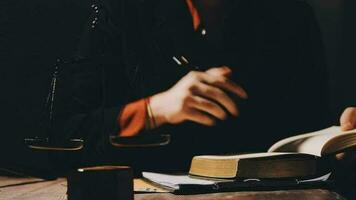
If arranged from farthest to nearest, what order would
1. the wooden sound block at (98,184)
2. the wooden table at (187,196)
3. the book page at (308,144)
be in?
the book page at (308,144), the wooden table at (187,196), the wooden sound block at (98,184)

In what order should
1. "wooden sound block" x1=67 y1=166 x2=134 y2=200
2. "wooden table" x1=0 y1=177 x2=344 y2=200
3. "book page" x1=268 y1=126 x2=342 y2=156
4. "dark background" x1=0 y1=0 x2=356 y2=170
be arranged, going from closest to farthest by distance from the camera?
"wooden sound block" x1=67 y1=166 x2=134 y2=200
"wooden table" x1=0 y1=177 x2=344 y2=200
"book page" x1=268 y1=126 x2=342 y2=156
"dark background" x1=0 y1=0 x2=356 y2=170

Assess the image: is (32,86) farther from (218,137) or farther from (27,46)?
(218,137)

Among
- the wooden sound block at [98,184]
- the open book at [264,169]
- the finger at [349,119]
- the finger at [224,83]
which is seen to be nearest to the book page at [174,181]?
the open book at [264,169]

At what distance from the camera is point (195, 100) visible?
1493 millimetres

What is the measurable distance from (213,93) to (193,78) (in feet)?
0.24

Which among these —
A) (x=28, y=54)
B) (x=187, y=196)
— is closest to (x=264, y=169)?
(x=187, y=196)

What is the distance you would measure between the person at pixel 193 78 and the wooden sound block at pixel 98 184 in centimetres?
75

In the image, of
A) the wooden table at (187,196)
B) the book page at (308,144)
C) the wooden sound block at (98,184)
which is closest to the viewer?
the wooden sound block at (98,184)

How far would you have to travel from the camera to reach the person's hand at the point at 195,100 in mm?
1491

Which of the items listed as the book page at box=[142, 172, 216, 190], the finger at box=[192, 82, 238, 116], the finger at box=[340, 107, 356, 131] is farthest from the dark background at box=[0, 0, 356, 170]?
the finger at box=[340, 107, 356, 131]

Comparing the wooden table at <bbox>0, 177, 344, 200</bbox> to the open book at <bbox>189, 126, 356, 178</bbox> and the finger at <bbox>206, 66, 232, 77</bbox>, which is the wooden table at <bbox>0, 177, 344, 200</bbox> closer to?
the open book at <bbox>189, 126, 356, 178</bbox>

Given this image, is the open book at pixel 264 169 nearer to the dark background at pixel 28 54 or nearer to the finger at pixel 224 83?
the finger at pixel 224 83

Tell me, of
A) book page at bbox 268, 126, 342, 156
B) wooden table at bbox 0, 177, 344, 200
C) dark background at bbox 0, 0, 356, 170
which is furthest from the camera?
dark background at bbox 0, 0, 356, 170

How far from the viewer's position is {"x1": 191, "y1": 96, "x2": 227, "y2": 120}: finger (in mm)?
1493
